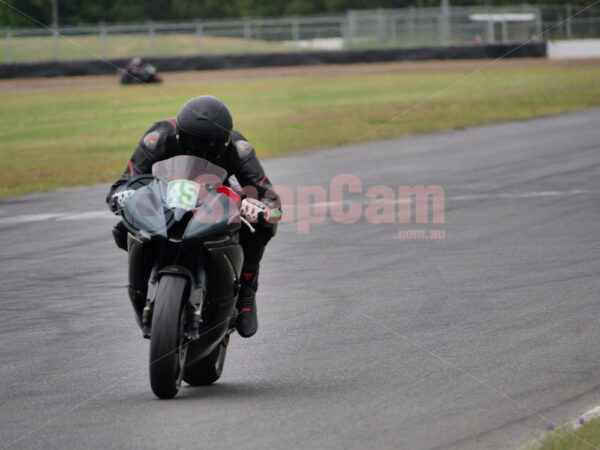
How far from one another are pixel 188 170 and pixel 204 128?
237 mm

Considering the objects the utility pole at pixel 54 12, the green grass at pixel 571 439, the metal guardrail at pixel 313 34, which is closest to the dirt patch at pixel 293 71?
the metal guardrail at pixel 313 34

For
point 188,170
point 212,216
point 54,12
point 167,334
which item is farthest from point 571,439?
point 54,12

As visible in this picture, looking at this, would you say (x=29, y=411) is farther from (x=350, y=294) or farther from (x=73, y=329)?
(x=350, y=294)

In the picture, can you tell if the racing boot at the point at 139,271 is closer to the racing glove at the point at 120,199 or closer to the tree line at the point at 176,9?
the racing glove at the point at 120,199

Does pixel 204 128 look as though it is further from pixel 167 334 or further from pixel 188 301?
pixel 167 334

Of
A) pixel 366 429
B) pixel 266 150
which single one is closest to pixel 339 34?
pixel 266 150

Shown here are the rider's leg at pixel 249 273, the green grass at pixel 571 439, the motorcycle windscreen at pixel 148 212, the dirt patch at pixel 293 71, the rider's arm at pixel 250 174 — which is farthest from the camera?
the dirt patch at pixel 293 71

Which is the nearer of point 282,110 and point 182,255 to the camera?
point 182,255

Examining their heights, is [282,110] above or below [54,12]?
below

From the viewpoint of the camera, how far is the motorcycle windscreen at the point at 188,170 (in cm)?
512

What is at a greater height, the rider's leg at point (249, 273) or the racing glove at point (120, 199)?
the racing glove at point (120, 199)

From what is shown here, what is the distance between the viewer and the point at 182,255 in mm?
5051

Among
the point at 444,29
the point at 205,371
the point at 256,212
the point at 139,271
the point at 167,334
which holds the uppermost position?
the point at 444,29

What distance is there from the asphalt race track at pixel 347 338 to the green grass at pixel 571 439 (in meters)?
0.13
